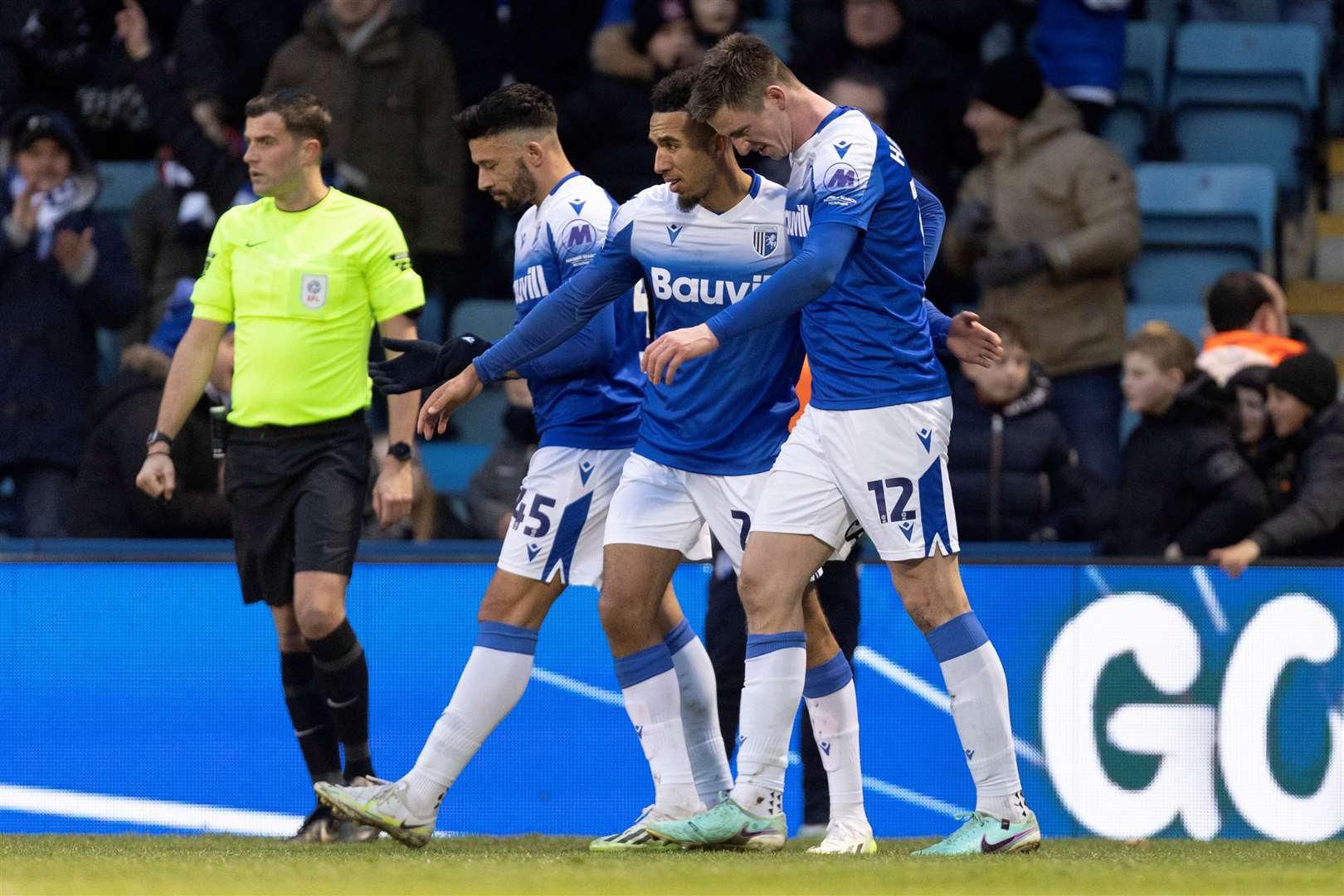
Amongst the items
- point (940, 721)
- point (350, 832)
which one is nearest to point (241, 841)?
point (350, 832)

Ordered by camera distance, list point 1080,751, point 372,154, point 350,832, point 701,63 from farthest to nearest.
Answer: point 372,154 < point 1080,751 < point 350,832 < point 701,63

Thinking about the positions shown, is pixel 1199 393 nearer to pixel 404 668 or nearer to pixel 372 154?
pixel 404 668

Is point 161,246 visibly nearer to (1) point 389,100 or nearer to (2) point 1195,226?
(1) point 389,100

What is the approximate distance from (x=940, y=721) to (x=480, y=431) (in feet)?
12.6

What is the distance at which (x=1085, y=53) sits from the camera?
11406 mm

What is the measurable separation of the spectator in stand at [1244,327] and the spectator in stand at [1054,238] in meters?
0.95

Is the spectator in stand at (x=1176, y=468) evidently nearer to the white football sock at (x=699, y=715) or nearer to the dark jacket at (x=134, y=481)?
the white football sock at (x=699, y=715)

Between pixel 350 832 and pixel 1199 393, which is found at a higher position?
pixel 1199 393

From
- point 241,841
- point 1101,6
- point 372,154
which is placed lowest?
point 241,841

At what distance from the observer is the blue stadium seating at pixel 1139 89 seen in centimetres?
1220

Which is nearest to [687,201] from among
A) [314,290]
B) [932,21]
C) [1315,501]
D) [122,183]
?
[314,290]

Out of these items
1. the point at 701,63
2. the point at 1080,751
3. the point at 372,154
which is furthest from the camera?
the point at 372,154

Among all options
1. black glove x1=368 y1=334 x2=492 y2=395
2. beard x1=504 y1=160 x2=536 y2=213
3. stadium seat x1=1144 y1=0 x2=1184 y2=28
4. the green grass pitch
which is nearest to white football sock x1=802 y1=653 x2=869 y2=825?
the green grass pitch

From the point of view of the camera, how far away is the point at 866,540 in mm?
8625
